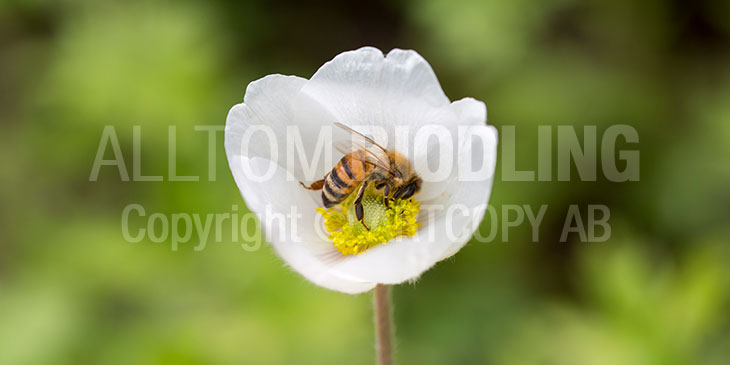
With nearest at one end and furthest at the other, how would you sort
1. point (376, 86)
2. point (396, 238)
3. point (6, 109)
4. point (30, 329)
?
point (376, 86) → point (396, 238) → point (30, 329) → point (6, 109)

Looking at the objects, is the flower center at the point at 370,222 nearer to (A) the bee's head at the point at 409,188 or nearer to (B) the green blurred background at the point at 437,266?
(A) the bee's head at the point at 409,188

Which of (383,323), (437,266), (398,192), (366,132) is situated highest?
(366,132)

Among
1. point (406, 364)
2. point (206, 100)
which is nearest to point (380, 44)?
point (206, 100)

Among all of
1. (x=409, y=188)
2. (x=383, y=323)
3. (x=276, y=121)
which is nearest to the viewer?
(x=383, y=323)

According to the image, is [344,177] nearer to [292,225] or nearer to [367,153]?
[367,153]

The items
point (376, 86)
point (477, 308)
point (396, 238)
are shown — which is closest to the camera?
point (376, 86)

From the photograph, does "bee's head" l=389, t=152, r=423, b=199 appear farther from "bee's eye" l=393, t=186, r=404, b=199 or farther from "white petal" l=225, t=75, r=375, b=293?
"white petal" l=225, t=75, r=375, b=293

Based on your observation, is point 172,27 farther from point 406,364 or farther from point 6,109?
point 406,364

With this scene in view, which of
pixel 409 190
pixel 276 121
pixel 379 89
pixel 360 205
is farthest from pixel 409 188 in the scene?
pixel 276 121
